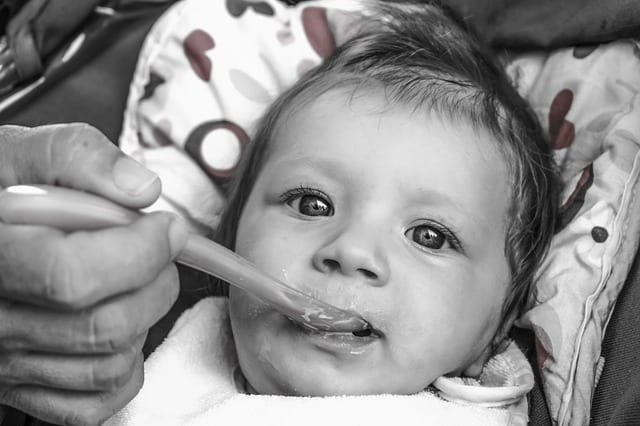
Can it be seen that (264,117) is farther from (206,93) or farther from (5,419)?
(5,419)

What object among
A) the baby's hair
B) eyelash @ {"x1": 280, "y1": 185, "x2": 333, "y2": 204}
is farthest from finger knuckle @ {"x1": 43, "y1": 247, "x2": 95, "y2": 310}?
the baby's hair

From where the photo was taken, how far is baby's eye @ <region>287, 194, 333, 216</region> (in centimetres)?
111

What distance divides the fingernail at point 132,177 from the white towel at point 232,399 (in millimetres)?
398

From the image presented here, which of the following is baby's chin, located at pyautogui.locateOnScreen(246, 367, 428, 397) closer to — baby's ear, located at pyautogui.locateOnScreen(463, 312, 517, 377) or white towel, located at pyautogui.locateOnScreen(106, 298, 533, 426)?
white towel, located at pyautogui.locateOnScreen(106, 298, 533, 426)

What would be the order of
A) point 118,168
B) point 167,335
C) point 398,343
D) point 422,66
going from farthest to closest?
point 167,335 < point 422,66 < point 398,343 < point 118,168

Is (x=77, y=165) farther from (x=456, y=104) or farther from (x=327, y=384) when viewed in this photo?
(x=456, y=104)

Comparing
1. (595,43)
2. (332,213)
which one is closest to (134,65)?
(332,213)

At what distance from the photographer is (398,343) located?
102 cm

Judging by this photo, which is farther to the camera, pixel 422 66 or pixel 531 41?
pixel 531 41

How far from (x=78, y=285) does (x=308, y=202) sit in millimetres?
469

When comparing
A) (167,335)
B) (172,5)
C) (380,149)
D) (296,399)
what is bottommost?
(167,335)

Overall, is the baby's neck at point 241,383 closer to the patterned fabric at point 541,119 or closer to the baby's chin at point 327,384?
the baby's chin at point 327,384

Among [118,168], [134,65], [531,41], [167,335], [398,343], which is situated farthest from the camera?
[134,65]

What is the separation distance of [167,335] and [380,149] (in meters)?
0.49
